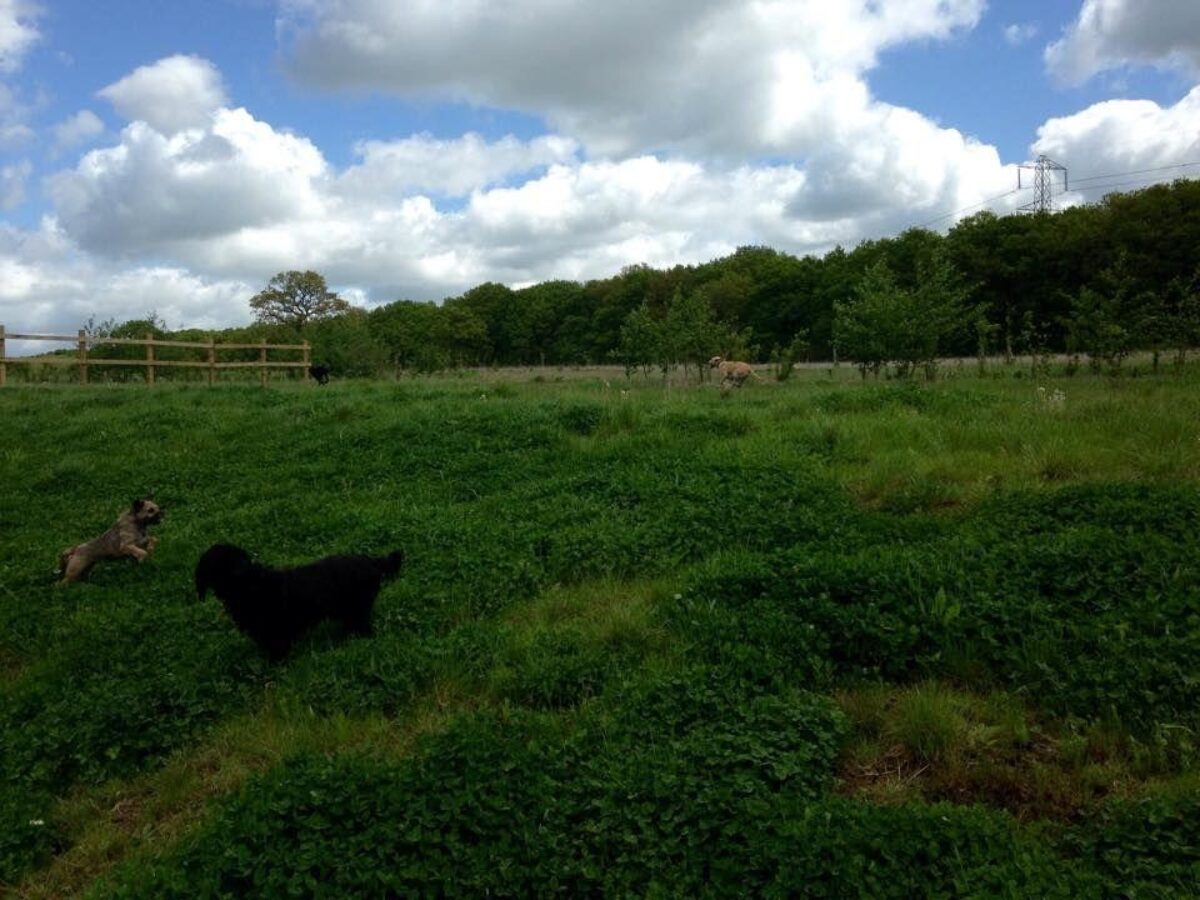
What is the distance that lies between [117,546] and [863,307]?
16.2m

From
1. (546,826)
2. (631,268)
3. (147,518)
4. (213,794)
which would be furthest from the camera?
(631,268)

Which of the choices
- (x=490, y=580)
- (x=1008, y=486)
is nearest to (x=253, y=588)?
(x=490, y=580)

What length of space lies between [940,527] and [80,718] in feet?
20.3

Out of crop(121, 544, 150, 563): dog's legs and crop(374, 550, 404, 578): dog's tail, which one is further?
crop(121, 544, 150, 563): dog's legs

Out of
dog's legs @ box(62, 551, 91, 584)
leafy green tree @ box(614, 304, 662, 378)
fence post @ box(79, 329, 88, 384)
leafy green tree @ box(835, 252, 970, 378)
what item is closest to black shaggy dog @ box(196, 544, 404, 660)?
dog's legs @ box(62, 551, 91, 584)

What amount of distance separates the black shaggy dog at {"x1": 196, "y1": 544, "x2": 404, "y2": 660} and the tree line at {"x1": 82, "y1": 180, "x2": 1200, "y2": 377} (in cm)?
1552

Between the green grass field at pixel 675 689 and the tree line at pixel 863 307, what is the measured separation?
1044 centimetres

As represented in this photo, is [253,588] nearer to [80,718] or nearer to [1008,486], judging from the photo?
[80,718]

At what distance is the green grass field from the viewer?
3.42m

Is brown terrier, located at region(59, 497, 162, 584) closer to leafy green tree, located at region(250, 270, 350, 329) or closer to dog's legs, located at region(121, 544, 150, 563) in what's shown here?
dog's legs, located at region(121, 544, 150, 563)

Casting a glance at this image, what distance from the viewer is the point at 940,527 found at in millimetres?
6324

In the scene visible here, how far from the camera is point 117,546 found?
7668 millimetres

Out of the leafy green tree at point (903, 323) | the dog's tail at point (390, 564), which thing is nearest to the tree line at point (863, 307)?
the leafy green tree at point (903, 323)

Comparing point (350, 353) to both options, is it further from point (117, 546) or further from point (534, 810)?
point (534, 810)
